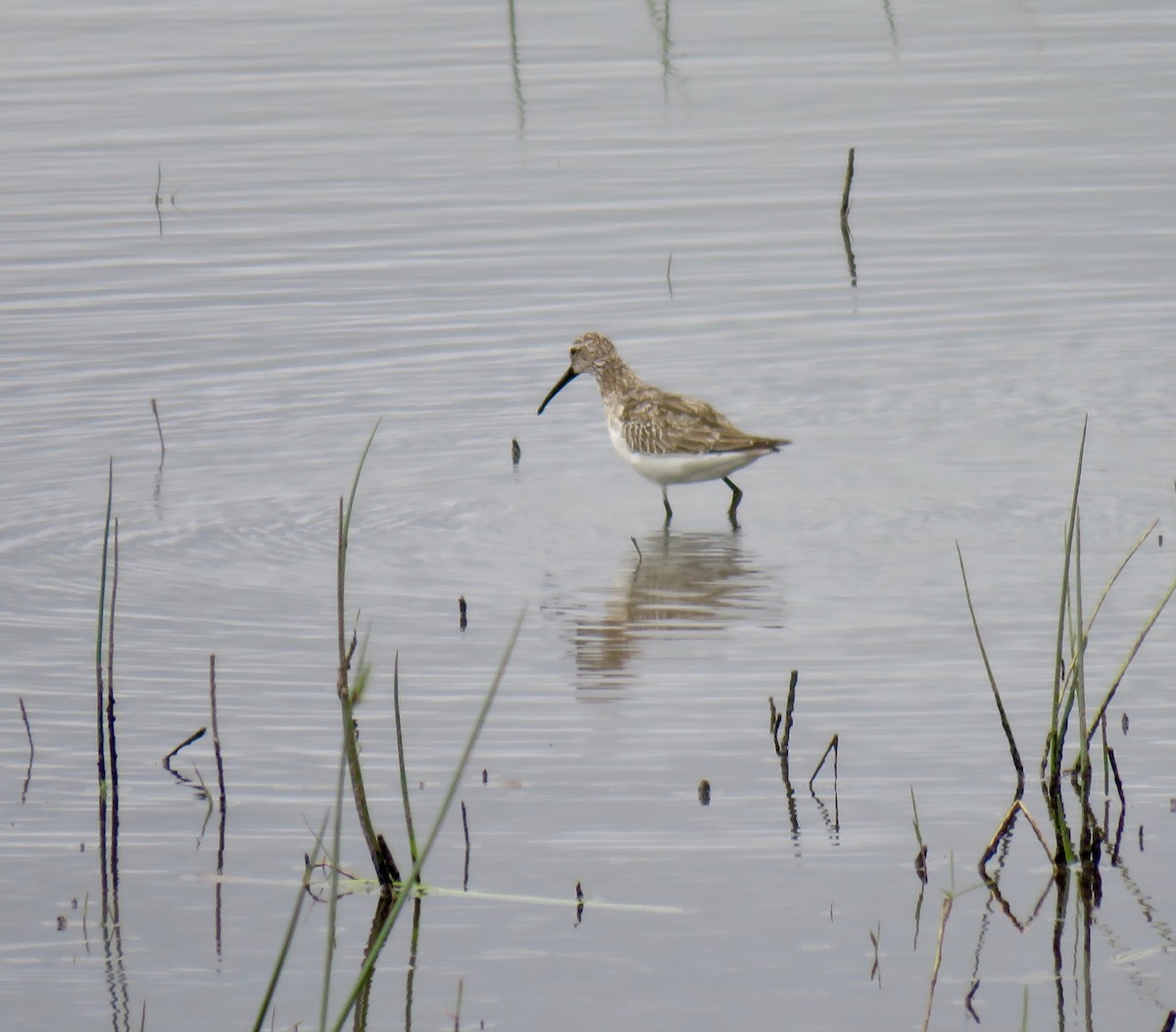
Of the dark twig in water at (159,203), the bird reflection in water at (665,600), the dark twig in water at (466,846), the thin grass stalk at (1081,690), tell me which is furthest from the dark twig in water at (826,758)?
the dark twig in water at (159,203)

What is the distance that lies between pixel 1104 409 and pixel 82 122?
10.4m

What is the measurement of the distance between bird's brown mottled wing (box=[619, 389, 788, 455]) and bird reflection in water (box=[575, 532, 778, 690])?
421 millimetres

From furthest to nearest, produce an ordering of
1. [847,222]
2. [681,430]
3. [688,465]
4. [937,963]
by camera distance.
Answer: [847,222] < [681,430] < [688,465] < [937,963]

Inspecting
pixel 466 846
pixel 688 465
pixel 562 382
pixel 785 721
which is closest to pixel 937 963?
pixel 466 846

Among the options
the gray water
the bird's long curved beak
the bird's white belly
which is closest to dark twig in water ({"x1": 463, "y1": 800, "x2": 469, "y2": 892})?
the gray water

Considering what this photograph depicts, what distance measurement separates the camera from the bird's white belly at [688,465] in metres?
10.2

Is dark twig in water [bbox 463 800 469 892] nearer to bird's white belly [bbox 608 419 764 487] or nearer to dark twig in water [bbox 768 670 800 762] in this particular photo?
dark twig in water [bbox 768 670 800 762]

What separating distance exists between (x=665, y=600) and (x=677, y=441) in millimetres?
1502

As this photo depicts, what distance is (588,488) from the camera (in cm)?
1099

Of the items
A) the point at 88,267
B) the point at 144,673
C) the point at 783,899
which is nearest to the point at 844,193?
the point at 88,267

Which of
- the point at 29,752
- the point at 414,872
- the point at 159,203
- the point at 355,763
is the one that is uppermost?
the point at 159,203

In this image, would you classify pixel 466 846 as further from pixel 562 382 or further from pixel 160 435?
pixel 562 382

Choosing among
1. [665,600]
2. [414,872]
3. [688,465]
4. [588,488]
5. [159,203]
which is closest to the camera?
[414,872]

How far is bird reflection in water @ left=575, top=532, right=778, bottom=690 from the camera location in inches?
318
